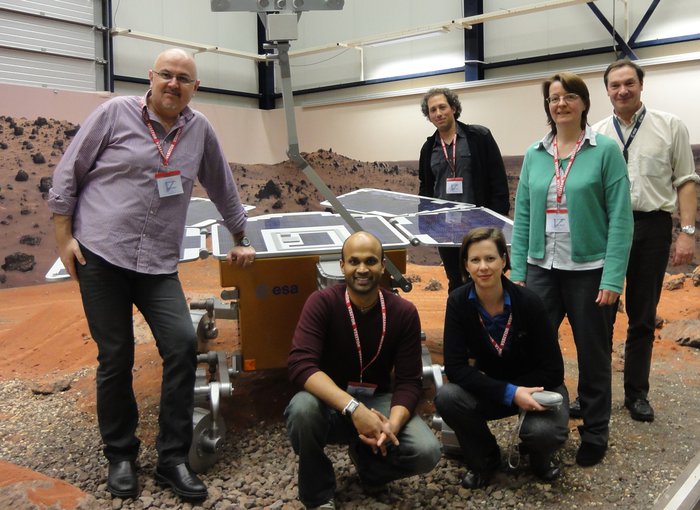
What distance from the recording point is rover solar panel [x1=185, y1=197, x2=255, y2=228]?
3238mm

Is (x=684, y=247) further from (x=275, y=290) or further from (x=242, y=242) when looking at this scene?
(x=242, y=242)

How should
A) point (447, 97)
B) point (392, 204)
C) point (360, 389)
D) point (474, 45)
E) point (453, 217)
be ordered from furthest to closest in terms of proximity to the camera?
1. point (474, 45)
2. point (392, 204)
3. point (447, 97)
4. point (453, 217)
5. point (360, 389)

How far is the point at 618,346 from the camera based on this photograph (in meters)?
4.22

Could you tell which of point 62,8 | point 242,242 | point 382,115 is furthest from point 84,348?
point 382,115

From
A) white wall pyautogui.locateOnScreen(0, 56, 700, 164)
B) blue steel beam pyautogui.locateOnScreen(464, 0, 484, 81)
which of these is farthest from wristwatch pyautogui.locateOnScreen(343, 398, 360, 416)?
blue steel beam pyautogui.locateOnScreen(464, 0, 484, 81)

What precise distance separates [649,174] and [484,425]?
128cm

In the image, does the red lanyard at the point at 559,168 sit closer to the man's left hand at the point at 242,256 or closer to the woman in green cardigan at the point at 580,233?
the woman in green cardigan at the point at 580,233

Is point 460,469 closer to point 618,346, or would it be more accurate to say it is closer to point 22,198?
point 618,346

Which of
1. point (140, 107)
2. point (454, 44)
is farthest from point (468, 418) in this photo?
point (454, 44)

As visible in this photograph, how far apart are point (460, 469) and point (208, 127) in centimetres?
167

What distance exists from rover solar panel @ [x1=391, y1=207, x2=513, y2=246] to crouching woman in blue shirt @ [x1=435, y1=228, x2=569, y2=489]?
411 mm

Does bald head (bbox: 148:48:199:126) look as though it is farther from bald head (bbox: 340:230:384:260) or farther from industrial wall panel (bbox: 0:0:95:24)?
industrial wall panel (bbox: 0:0:95:24)

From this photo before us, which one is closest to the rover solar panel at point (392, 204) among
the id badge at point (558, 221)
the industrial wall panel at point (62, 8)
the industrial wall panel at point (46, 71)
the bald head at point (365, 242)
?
the bald head at point (365, 242)

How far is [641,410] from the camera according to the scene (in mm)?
2807
